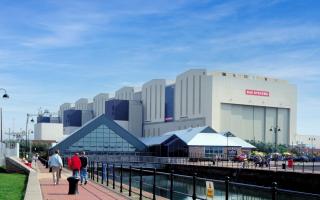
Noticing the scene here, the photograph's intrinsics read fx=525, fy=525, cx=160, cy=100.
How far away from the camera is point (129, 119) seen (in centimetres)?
16325

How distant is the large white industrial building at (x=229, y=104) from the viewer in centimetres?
13450

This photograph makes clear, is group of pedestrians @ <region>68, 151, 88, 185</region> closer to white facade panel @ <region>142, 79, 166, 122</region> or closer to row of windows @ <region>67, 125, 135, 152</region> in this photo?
row of windows @ <region>67, 125, 135, 152</region>

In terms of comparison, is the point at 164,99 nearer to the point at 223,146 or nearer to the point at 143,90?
the point at 143,90

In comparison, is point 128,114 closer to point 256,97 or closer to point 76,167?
point 256,97

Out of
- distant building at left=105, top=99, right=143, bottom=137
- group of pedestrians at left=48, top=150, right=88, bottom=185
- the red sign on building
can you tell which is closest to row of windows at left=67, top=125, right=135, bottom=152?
the red sign on building

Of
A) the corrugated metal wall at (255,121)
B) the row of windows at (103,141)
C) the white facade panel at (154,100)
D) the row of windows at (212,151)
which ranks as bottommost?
the row of windows at (212,151)

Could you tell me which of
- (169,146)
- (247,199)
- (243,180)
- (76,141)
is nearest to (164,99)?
(169,146)

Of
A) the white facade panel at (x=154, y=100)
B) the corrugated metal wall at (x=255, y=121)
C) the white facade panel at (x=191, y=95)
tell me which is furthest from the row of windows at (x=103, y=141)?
the white facade panel at (x=154, y=100)

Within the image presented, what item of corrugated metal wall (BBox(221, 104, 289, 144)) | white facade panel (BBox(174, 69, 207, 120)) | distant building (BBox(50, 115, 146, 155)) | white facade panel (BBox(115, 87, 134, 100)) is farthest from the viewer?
white facade panel (BBox(115, 87, 134, 100))

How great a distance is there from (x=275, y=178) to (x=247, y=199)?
38110 millimetres

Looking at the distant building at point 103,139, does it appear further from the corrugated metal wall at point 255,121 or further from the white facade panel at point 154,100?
the white facade panel at point 154,100

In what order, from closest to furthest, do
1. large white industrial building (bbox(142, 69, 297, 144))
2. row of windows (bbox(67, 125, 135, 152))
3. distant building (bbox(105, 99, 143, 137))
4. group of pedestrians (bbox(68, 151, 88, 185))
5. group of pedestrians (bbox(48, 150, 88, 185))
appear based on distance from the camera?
group of pedestrians (bbox(68, 151, 88, 185)), group of pedestrians (bbox(48, 150, 88, 185)), row of windows (bbox(67, 125, 135, 152)), large white industrial building (bbox(142, 69, 297, 144)), distant building (bbox(105, 99, 143, 137))

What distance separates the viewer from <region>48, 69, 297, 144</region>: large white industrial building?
134500 millimetres

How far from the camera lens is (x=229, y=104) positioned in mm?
137375
